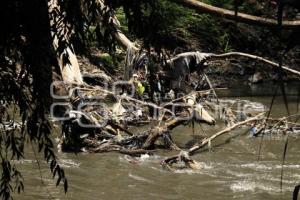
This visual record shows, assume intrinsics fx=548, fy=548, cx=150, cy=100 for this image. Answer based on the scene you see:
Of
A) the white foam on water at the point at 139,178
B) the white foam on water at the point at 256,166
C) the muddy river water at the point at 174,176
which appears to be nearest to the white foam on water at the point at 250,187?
the muddy river water at the point at 174,176

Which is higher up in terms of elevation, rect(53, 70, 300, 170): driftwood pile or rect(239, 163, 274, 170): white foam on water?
rect(53, 70, 300, 170): driftwood pile

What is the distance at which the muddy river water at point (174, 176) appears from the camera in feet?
23.8

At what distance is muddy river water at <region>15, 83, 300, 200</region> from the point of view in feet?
23.8

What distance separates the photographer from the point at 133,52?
41.1ft

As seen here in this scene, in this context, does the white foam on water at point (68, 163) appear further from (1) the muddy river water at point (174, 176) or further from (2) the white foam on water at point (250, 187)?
(2) the white foam on water at point (250, 187)

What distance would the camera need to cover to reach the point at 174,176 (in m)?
8.12

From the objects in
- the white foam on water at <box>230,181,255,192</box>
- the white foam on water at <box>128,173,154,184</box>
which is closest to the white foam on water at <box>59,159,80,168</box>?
the white foam on water at <box>128,173,154,184</box>

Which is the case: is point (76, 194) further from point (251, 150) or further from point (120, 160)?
point (251, 150)

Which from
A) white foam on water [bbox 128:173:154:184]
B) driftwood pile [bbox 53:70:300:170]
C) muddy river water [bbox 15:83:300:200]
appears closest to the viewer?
muddy river water [bbox 15:83:300:200]

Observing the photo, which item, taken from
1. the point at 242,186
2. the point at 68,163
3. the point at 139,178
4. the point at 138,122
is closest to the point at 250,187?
the point at 242,186

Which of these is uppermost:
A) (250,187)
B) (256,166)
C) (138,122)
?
(138,122)

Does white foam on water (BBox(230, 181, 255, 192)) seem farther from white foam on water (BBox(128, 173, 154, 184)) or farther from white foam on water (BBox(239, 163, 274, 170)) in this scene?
white foam on water (BBox(128, 173, 154, 184))

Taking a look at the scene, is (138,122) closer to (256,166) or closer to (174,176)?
(256,166)


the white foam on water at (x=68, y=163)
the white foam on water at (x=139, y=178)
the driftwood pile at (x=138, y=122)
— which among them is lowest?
the white foam on water at (x=139, y=178)
